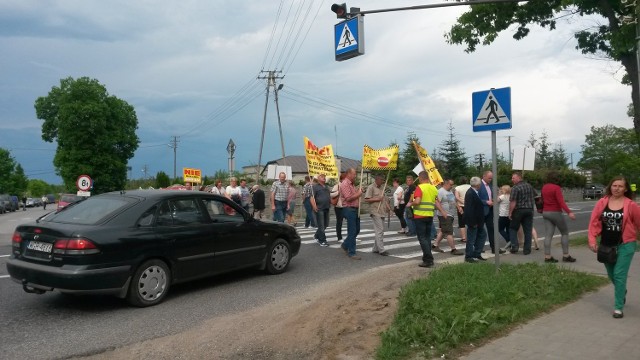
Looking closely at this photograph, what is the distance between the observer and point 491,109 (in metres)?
7.59

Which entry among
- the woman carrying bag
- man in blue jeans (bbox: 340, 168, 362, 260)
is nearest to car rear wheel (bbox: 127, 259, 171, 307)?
man in blue jeans (bbox: 340, 168, 362, 260)

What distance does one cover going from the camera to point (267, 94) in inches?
1674

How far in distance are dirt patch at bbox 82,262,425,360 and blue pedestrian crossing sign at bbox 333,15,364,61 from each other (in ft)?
20.6

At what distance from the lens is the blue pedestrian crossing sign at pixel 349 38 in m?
11.8

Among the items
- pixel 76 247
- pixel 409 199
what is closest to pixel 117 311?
pixel 76 247

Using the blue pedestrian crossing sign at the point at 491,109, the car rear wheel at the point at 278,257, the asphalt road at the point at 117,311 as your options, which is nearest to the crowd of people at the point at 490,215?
the blue pedestrian crossing sign at the point at 491,109

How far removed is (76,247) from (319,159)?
12027 mm

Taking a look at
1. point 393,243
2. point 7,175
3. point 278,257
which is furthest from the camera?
point 7,175

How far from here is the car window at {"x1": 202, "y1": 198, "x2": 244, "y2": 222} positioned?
8195 mm

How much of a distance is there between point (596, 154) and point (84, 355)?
308ft

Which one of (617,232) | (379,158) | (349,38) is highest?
(349,38)

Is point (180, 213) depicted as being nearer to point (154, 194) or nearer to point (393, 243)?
point (154, 194)

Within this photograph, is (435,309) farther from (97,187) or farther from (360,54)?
(97,187)

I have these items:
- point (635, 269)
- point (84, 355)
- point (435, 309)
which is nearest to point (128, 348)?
point (84, 355)
